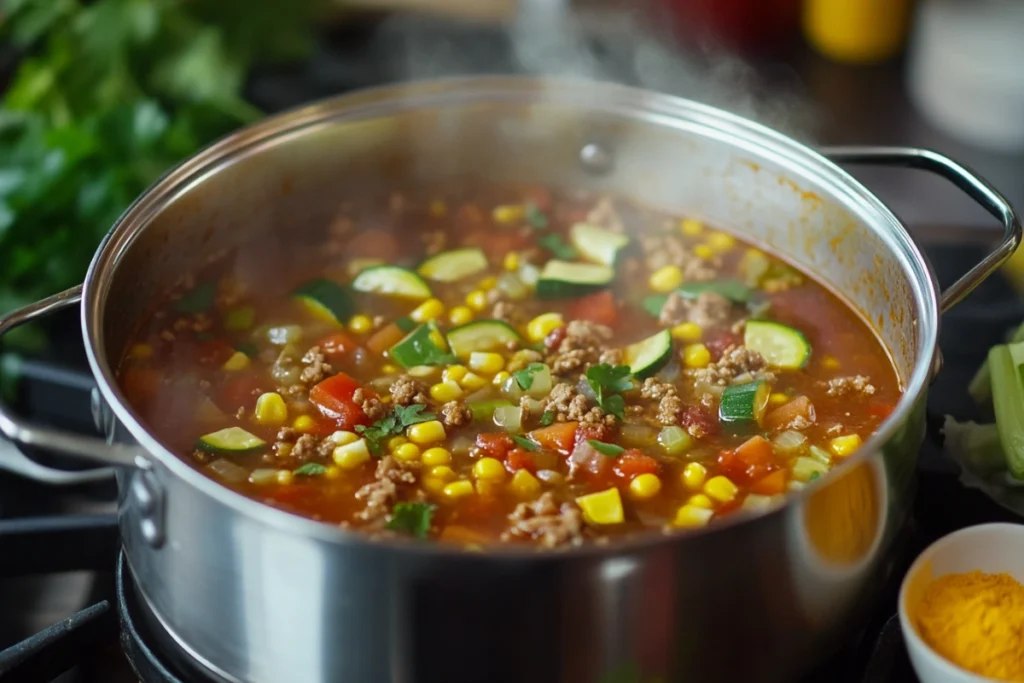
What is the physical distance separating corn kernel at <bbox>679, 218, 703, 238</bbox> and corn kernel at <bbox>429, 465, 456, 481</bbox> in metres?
1.20

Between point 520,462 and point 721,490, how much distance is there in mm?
411

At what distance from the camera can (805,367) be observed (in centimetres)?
264

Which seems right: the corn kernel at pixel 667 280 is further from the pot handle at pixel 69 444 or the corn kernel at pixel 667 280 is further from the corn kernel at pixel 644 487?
the pot handle at pixel 69 444

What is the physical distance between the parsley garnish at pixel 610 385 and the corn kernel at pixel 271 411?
695 mm

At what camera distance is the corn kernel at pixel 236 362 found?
2.65 metres

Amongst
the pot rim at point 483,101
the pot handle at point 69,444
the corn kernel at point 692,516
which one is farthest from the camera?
the corn kernel at point 692,516

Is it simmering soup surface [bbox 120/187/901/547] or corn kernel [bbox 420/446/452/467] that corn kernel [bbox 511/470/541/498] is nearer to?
simmering soup surface [bbox 120/187/901/547]

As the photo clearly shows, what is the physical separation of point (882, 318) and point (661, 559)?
1.31 m

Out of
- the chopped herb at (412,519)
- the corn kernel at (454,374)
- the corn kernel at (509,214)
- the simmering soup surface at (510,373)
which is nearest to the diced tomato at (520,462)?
the simmering soup surface at (510,373)

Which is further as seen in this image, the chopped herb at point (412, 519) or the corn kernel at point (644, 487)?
the corn kernel at point (644, 487)

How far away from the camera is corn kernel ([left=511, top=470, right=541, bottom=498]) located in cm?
223

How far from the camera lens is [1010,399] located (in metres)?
2.37

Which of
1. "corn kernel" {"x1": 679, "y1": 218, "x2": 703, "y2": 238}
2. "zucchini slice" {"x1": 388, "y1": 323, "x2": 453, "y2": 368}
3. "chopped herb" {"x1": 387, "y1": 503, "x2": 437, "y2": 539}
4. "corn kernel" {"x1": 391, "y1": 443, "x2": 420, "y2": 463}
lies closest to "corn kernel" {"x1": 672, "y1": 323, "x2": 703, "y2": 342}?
"corn kernel" {"x1": 679, "y1": 218, "x2": 703, "y2": 238}

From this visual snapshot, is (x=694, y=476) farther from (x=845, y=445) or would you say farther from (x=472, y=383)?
(x=472, y=383)
